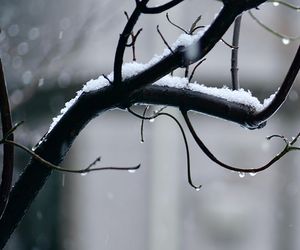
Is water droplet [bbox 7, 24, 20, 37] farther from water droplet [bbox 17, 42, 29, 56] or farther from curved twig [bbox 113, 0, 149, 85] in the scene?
curved twig [bbox 113, 0, 149, 85]

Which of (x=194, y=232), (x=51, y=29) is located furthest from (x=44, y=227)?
(x=51, y=29)

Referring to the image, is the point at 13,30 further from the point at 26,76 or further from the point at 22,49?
the point at 26,76

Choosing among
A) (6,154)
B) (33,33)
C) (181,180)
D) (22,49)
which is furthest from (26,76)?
(6,154)

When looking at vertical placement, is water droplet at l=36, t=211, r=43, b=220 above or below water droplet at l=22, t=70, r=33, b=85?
below

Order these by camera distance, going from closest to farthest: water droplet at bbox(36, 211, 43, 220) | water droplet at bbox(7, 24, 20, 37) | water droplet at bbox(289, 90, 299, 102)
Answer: water droplet at bbox(7, 24, 20, 37) < water droplet at bbox(36, 211, 43, 220) < water droplet at bbox(289, 90, 299, 102)

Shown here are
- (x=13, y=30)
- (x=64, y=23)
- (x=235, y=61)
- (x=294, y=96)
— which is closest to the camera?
(x=235, y=61)

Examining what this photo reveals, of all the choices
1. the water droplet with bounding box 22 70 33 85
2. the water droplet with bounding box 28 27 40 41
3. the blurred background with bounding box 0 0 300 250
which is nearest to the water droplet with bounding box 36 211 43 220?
the blurred background with bounding box 0 0 300 250

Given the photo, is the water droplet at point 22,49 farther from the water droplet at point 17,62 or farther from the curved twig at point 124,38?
the curved twig at point 124,38

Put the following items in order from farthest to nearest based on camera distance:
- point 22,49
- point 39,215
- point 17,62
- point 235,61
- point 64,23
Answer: point 39,215 < point 64,23 < point 22,49 < point 17,62 < point 235,61

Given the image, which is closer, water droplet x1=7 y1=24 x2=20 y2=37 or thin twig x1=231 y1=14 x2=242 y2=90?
thin twig x1=231 y1=14 x2=242 y2=90

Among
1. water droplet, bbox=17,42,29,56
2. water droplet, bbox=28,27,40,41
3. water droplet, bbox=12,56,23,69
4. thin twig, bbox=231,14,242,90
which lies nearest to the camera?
thin twig, bbox=231,14,242,90

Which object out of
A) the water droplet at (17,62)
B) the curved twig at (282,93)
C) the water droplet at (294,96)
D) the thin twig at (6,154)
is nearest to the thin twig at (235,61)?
the curved twig at (282,93)
